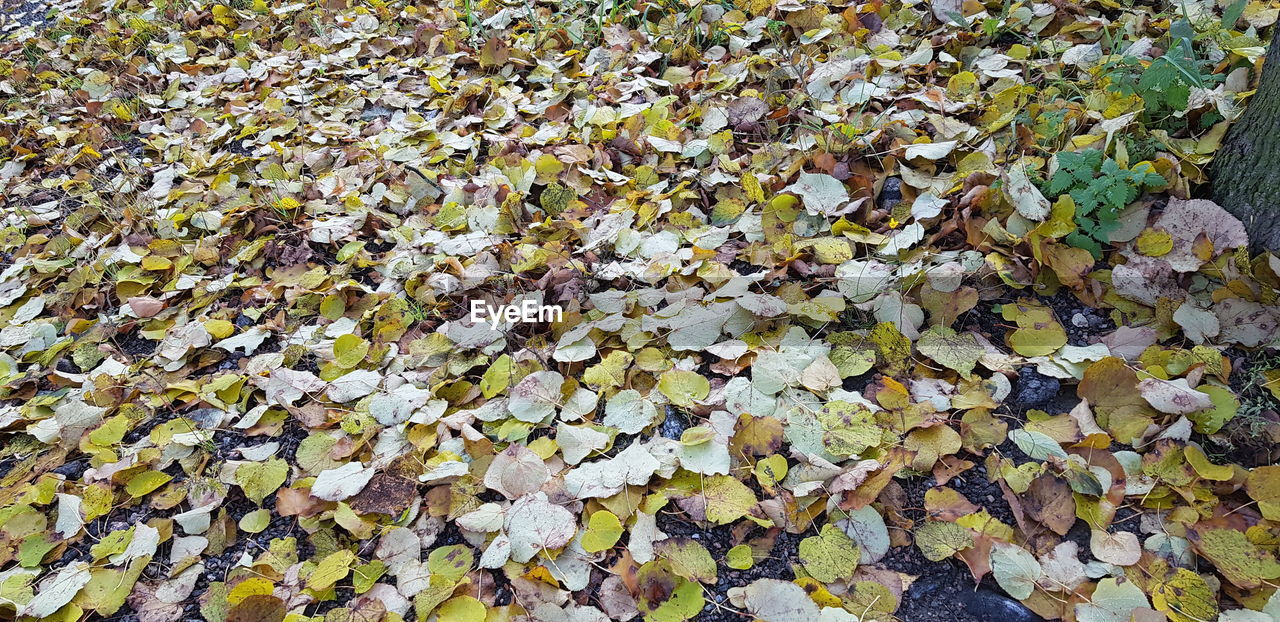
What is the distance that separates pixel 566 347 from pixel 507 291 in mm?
310

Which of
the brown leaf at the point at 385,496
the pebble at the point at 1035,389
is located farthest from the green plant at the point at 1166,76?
the brown leaf at the point at 385,496

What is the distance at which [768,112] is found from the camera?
2.29 metres

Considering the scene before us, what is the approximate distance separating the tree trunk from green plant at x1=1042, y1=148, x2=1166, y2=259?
0.15 metres

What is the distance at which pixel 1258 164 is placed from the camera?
1465 mm

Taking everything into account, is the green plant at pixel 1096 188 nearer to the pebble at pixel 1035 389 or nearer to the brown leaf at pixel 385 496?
the pebble at pixel 1035 389

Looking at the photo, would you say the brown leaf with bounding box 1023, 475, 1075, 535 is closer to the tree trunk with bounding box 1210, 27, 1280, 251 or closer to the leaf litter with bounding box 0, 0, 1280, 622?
the leaf litter with bounding box 0, 0, 1280, 622

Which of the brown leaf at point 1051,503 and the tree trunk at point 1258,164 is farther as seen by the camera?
the tree trunk at point 1258,164

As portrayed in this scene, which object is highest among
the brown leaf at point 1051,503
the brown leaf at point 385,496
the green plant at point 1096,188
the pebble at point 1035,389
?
the green plant at point 1096,188

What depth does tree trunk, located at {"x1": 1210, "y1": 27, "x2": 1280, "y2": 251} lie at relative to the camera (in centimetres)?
143

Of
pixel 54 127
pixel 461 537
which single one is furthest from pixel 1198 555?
pixel 54 127

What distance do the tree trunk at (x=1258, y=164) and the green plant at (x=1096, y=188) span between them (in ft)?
0.49

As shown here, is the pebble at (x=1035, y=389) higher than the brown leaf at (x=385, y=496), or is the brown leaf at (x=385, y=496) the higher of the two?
the pebble at (x=1035, y=389)

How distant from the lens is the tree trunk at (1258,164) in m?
1.43

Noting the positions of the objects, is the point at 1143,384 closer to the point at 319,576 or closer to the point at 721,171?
the point at 721,171
